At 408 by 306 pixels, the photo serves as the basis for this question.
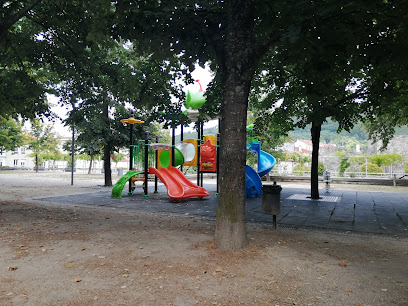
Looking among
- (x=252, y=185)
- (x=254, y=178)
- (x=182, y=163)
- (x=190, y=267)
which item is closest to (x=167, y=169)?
(x=182, y=163)

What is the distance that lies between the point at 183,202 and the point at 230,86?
7213 millimetres

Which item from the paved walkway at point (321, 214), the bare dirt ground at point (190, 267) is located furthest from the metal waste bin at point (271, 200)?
the bare dirt ground at point (190, 267)

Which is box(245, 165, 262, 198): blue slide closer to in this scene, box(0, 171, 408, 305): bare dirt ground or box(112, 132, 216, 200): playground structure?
box(112, 132, 216, 200): playground structure

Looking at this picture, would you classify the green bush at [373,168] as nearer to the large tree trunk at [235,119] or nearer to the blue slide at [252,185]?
the blue slide at [252,185]

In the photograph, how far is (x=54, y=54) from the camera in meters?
9.23

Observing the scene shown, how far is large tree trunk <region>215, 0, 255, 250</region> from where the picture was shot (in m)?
4.87

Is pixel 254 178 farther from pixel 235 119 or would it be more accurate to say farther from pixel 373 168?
pixel 373 168

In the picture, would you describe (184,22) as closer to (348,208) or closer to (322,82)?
(322,82)

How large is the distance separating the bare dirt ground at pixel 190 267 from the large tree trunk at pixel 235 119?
48 cm

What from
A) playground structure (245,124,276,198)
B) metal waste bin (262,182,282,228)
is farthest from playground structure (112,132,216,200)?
metal waste bin (262,182,282,228)

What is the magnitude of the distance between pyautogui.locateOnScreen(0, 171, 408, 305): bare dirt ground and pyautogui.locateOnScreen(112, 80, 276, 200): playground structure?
546 cm

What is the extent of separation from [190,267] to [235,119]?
232 centimetres

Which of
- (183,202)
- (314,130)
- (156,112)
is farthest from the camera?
(314,130)

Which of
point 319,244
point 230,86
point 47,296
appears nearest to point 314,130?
point 319,244
